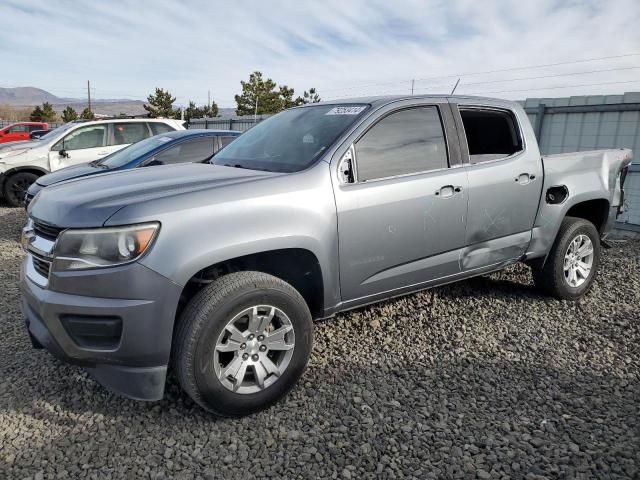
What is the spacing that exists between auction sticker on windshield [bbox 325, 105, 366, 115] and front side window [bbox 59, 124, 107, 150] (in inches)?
275

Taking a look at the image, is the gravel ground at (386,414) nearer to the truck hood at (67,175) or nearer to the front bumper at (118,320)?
the front bumper at (118,320)

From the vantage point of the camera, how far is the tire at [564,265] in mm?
4316

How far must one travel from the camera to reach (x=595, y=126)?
7707 millimetres

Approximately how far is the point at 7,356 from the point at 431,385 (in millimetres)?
2887

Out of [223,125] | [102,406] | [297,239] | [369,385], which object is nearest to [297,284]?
→ [297,239]

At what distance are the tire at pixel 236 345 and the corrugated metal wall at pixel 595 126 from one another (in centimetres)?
582

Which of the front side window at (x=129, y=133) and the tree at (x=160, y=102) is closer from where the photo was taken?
the front side window at (x=129, y=133)

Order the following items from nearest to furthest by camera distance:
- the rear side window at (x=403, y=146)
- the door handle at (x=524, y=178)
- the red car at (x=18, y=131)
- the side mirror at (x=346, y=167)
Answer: the side mirror at (x=346, y=167) → the rear side window at (x=403, y=146) → the door handle at (x=524, y=178) → the red car at (x=18, y=131)

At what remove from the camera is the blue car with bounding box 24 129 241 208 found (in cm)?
637

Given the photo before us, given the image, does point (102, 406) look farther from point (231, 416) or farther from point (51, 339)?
point (231, 416)

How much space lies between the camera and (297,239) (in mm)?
2818

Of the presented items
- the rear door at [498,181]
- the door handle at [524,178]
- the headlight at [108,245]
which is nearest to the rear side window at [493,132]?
the rear door at [498,181]

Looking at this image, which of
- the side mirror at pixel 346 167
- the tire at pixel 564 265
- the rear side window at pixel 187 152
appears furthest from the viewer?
the rear side window at pixel 187 152

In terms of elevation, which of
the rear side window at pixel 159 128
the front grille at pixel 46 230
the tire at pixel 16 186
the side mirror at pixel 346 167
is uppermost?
the rear side window at pixel 159 128
